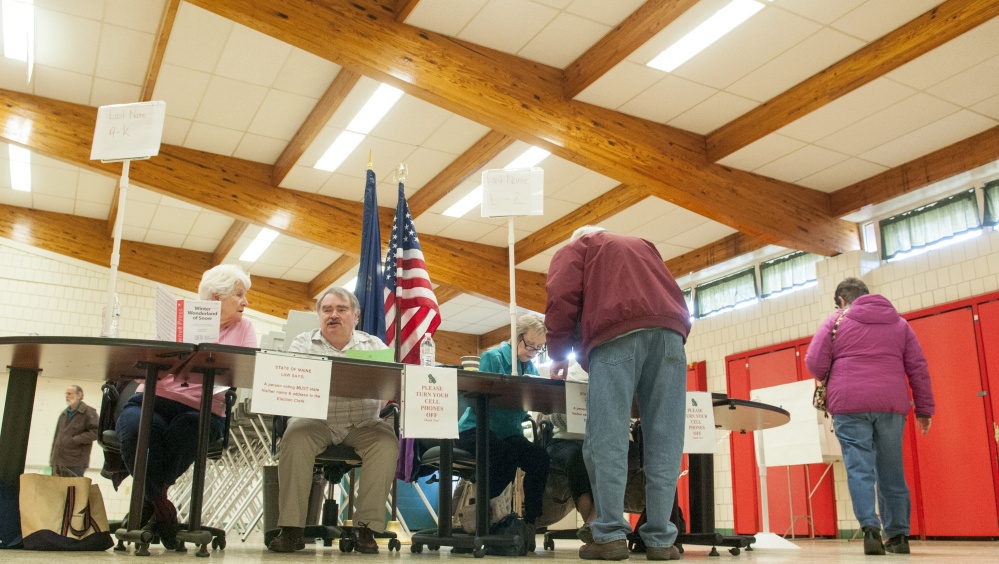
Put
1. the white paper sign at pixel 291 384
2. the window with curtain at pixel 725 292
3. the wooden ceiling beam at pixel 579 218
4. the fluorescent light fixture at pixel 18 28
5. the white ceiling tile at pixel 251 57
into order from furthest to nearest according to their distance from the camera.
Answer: the window with curtain at pixel 725 292
the wooden ceiling beam at pixel 579 218
the white ceiling tile at pixel 251 57
the fluorescent light fixture at pixel 18 28
the white paper sign at pixel 291 384

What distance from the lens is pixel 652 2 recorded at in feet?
17.3

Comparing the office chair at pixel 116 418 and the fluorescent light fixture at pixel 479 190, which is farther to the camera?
the fluorescent light fixture at pixel 479 190

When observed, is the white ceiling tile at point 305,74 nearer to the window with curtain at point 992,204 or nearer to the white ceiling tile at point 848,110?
the white ceiling tile at point 848,110

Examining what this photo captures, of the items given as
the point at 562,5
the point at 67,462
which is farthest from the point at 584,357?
the point at 67,462

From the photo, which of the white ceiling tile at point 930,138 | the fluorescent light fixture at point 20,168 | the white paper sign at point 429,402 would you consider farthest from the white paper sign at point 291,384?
the fluorescent light fixture at point 20,168

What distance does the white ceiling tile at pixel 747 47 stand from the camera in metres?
5.30

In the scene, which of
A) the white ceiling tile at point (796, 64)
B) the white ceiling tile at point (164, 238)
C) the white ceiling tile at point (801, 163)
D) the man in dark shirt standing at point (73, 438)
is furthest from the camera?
the white ceiling tile at point (164, 238)

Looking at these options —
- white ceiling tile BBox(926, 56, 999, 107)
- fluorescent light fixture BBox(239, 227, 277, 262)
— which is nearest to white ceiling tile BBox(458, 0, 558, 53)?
white ceiling tile BBox(926, 56, 999, 107)

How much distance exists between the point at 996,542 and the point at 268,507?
5.90 m

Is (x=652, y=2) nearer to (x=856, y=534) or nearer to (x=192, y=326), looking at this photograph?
(x=192, y=326)

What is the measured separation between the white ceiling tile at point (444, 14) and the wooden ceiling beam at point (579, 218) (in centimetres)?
289

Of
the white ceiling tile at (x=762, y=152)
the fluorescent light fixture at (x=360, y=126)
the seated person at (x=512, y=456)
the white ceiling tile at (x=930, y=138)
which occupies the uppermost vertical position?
the fluorescent light fixture at (x=360, y=126)

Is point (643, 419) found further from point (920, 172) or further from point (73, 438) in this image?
point (73, 438)

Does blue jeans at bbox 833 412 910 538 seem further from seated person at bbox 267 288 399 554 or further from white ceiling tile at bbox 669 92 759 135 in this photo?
white ceiling tile at bbox 669 92 759 135
